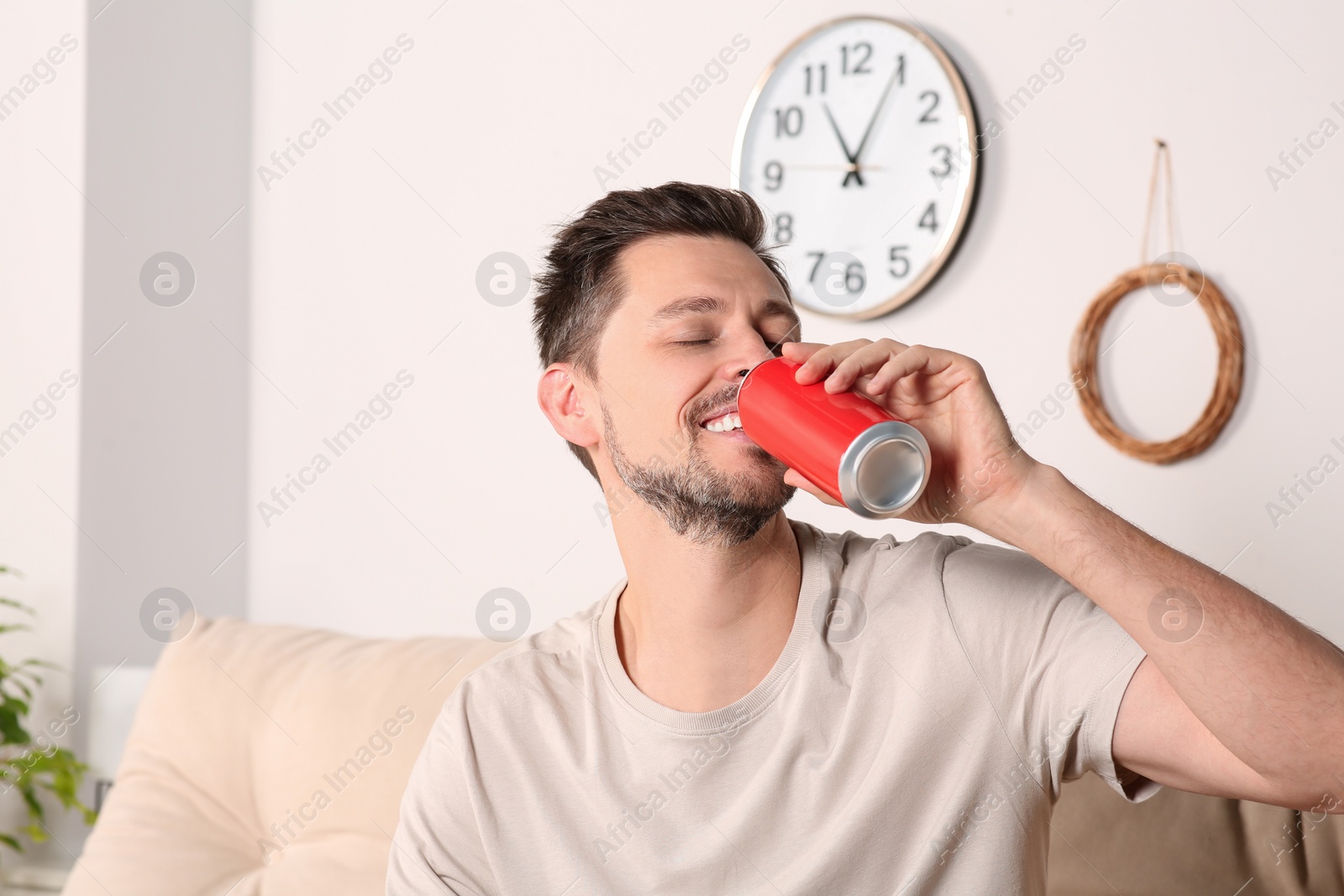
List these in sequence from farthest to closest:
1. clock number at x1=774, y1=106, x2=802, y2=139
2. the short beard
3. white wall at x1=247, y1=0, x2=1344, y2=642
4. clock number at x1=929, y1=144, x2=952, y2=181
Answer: clock number at x1=774, y1=106, x2=802, y2=139 → clock number at x1=929, y1=144, x2=952, y2=181 → white wall at x1=247, y1=0, x2=1344, y2=642 → the short beard

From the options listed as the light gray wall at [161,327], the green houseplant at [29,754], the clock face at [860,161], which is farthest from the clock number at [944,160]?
the green houseplant at [29,754]

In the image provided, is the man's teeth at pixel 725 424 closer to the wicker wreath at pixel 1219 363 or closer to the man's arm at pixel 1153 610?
the man's arm at pixel 1153 610

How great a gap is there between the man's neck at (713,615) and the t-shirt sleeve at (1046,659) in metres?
0.19

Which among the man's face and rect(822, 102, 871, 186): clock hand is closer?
the man's face

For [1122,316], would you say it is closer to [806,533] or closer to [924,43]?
[924,43]

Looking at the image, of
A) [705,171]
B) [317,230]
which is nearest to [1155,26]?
[705,171]

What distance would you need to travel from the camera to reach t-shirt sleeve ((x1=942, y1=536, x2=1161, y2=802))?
0.96 meters

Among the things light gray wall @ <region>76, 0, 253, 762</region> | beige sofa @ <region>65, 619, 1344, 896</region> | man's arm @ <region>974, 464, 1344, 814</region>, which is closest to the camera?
man's arm @ <region>974, 464, 1344, 814</region>

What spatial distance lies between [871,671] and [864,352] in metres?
0.34

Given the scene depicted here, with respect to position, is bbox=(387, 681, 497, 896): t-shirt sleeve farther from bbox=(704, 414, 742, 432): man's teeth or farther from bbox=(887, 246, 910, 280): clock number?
bbox=(887, 246, 910, 280): clock number

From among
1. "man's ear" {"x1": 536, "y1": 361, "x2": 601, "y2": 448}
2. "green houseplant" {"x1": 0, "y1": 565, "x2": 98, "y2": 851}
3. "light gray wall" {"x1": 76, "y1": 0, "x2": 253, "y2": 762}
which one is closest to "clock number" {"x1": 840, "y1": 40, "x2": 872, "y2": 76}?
"man's ear" {"x1": 536, "y1": 361, "x2": 601, "y2": 448}

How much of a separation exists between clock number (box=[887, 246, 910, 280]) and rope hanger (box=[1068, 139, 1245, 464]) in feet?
0.94

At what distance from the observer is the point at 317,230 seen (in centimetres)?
235

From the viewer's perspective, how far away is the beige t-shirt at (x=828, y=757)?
1.03 m
